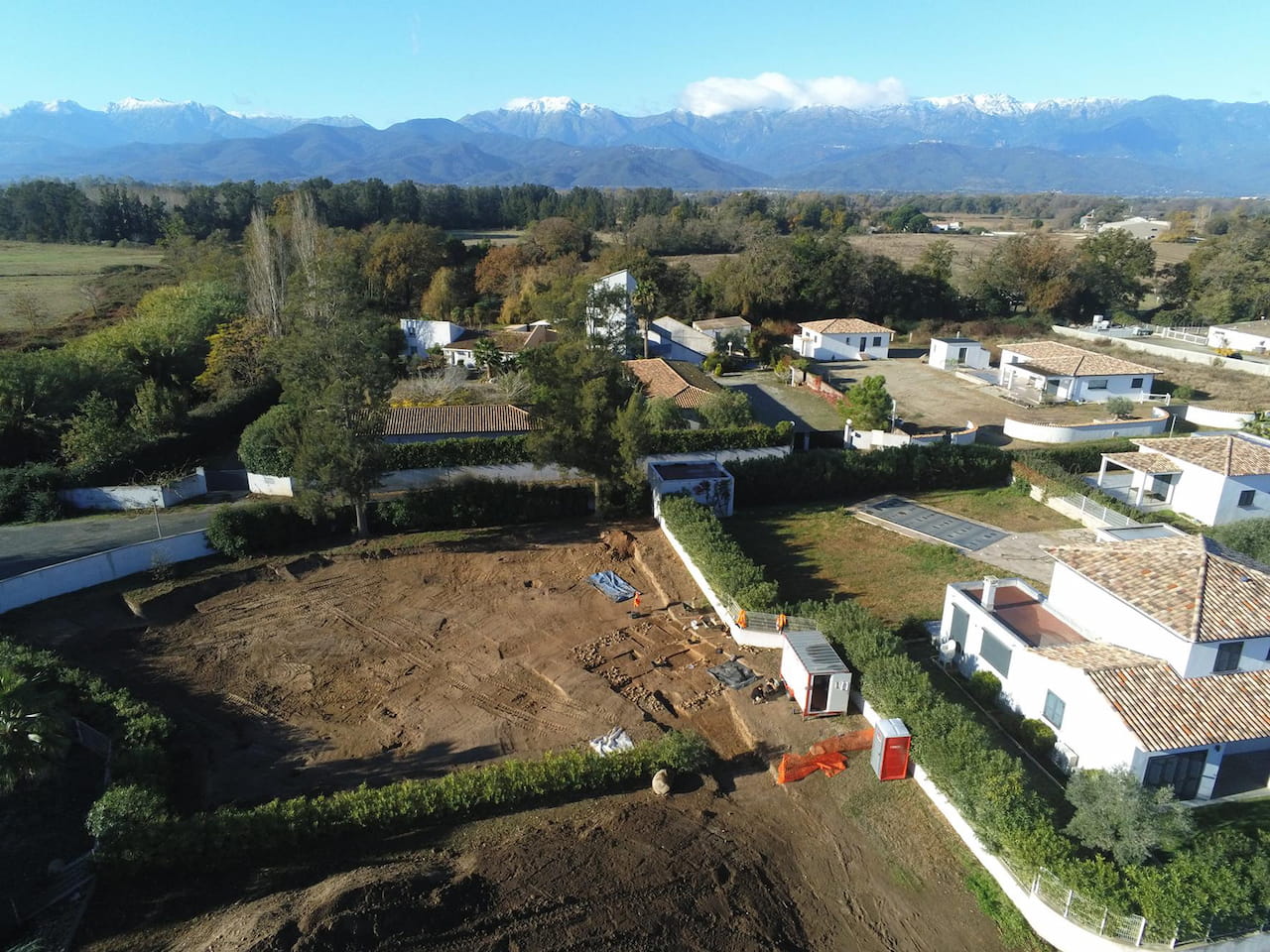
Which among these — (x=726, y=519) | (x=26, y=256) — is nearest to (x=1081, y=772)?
(x=726, y=519)

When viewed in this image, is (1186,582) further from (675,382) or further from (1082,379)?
(1082,379)

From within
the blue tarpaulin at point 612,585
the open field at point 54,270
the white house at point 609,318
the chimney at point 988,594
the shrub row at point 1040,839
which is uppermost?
the white house at point 609,318

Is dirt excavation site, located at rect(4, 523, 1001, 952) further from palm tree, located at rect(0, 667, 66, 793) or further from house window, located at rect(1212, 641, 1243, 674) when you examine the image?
house window, located at rect(1212, 641, 1243, 674)

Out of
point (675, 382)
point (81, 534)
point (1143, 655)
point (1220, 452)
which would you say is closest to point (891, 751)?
point (1143, 655)

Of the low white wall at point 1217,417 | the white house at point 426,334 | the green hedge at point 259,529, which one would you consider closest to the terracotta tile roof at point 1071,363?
the low white wall at point 1217,417

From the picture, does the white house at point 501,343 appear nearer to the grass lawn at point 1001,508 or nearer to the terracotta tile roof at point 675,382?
the terracotta tile roof at point 675,382
